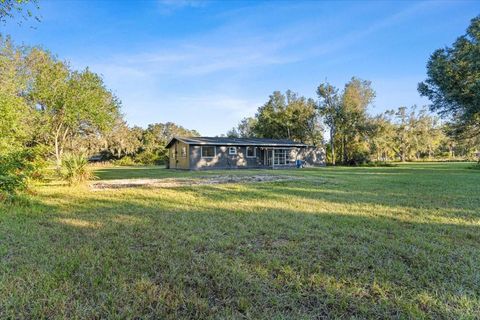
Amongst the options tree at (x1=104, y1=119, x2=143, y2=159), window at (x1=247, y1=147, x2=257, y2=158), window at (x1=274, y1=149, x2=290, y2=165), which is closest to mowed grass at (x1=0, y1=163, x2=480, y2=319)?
window at (x1=247, y1=147, x2=257, y2=158)

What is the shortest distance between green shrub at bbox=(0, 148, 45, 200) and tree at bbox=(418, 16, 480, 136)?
2149cm

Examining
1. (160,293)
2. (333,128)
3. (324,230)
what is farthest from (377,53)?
(333,128)

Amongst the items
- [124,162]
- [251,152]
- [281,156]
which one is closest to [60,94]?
[251,152]

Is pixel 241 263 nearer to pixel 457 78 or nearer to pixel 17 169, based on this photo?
pixel 17 169

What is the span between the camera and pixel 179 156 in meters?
23.2

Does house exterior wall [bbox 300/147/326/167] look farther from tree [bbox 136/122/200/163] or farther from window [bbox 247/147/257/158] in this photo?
tree [bbox 136/122/200/163]

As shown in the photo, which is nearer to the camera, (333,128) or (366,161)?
(366,161)

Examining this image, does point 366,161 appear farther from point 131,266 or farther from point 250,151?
point 131,266

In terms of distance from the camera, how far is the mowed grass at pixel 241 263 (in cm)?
208

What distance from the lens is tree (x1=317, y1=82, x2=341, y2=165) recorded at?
33188mm

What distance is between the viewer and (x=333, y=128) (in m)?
33.9

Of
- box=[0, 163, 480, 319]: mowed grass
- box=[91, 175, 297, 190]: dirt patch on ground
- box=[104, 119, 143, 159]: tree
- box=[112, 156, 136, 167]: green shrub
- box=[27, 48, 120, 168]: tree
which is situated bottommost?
box=[0, 163, 480, 319]: mowed grass

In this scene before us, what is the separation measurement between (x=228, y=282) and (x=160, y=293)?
61 cm

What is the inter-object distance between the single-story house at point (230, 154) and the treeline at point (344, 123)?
8.07m
